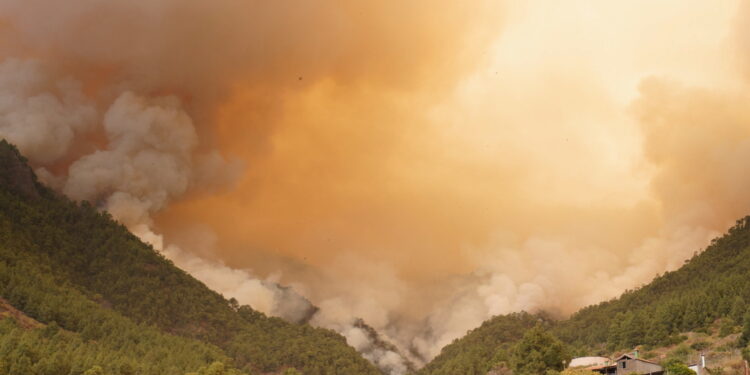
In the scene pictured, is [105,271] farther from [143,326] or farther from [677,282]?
[677,282]

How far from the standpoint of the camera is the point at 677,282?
607ft

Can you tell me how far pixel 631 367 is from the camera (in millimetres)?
116812

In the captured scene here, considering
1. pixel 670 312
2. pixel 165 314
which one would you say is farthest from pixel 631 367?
pixel 165 314

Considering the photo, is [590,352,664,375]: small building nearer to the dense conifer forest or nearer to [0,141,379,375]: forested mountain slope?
the dense conifer forest

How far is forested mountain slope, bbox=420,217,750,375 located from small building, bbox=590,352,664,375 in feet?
52.9

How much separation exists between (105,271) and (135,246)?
1220cm

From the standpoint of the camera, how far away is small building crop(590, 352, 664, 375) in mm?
115500

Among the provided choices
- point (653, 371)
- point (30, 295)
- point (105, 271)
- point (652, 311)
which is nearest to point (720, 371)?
point (653, 371)

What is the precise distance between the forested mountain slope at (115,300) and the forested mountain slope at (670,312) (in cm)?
4153

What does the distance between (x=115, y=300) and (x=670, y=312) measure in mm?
111823

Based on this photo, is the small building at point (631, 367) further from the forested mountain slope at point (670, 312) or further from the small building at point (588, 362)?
the forested mountain slope at point (670, 312)

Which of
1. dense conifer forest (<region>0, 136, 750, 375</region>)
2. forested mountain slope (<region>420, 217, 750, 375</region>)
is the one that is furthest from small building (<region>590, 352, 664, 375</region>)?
forested mountain slope (<region>420, 217, 750, 375</region>)

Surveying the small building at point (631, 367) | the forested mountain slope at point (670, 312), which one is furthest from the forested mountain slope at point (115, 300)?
the small building at point (631, 367)

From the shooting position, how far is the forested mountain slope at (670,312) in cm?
14762
